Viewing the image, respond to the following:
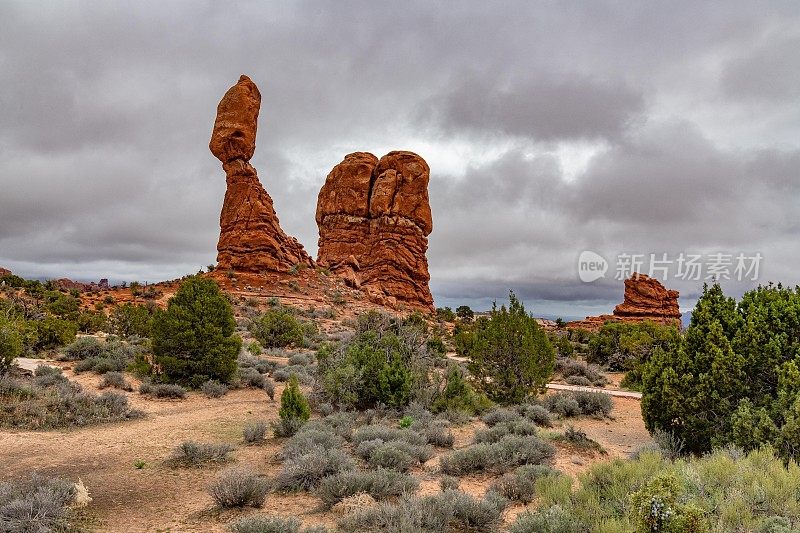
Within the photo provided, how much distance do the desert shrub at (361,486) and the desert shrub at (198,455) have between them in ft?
9.54

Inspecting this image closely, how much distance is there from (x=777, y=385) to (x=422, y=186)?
207 feet

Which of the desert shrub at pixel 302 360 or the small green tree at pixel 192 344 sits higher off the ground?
the small green tree at pixel 192 344

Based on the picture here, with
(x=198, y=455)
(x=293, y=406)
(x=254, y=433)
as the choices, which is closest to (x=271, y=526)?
(x=198, y=455)

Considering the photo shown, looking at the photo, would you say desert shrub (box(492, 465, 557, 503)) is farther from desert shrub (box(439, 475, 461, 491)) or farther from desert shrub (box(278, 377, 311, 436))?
desert shrub (box(278, 377, 311, 436))

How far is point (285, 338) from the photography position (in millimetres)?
28062

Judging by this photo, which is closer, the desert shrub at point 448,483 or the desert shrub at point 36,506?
the desert shrub at point 36,506

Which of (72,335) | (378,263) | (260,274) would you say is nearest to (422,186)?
(378,263)

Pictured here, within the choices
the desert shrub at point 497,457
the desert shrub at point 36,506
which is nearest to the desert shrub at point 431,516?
the desert shrub at point 497,457

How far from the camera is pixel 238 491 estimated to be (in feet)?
21.2

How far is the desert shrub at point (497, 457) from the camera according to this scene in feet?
27.0

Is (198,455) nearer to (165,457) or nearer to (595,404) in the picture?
(165,457)

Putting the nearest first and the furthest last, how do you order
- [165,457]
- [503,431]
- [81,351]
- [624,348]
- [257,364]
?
[165,457] < [503,431] < [81,351] < [257,364] < [624,348]

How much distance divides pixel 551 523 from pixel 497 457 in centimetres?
374

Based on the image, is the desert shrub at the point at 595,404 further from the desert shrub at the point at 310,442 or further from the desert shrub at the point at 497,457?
the desert shrub at the point at 310,442
